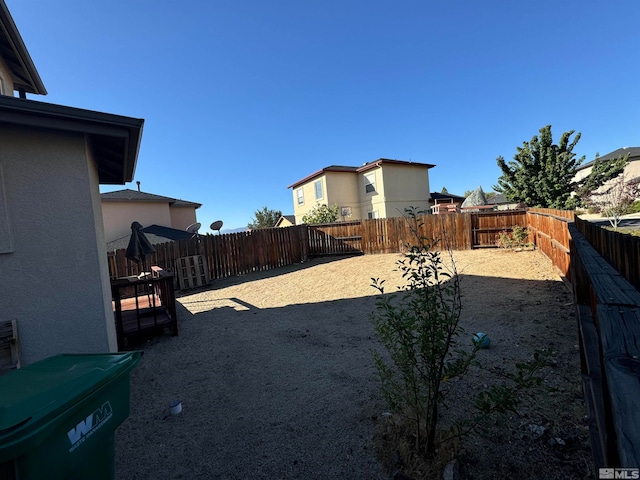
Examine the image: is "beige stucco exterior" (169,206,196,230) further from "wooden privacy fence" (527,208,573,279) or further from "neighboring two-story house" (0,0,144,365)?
"wooden privacy fence" (527,208,573,279)

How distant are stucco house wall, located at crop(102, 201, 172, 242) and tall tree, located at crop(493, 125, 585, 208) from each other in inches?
830

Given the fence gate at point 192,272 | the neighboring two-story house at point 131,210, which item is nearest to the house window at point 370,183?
the neighboring two-story house at point 131,210

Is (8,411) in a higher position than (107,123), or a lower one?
lower

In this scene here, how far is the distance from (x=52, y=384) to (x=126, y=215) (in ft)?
59.4

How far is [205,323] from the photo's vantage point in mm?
6422

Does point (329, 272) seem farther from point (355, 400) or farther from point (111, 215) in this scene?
point (111, 215)

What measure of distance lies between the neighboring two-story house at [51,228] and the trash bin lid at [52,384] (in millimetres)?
2019

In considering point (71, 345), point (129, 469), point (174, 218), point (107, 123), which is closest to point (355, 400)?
point (129, 469)

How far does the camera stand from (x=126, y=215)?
1703cm

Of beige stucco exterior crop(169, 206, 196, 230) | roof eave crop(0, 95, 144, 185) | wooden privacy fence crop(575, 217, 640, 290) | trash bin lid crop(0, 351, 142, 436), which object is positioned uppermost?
beige stucco exterior crop(169, 206, 196, 230)

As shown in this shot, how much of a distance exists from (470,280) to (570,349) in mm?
4577

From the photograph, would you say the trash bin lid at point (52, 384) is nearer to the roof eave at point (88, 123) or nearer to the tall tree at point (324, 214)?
the roof eave at point (88, 123)

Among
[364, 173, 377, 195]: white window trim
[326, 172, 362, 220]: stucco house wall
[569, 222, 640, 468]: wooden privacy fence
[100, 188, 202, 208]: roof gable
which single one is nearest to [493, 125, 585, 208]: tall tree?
[364, 173, 377, 195]: white window trim

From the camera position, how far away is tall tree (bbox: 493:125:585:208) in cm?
1703
